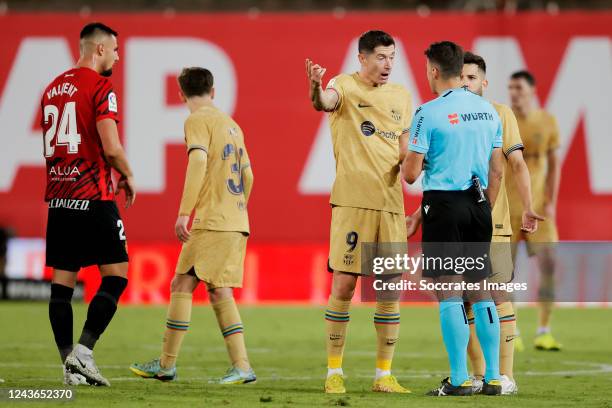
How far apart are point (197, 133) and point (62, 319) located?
159 cm

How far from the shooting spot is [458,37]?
1883 centimetres

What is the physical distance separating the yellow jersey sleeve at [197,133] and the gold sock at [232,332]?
112 cm

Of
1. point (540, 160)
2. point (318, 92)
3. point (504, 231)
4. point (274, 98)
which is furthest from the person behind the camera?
point (274, 98)

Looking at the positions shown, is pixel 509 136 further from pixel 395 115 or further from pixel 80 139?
pixel 80 139

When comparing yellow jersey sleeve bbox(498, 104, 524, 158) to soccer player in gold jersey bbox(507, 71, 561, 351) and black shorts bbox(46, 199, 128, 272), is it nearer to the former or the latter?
black shorts bbox(46, 199, 128, 272)

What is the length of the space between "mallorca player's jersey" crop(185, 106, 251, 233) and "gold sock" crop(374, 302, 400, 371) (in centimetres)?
125

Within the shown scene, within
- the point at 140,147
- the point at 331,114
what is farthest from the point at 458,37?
the point at 331,114

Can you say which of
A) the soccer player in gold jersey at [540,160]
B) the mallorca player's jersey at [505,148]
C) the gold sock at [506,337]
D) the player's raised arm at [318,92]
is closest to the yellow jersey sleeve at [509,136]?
the mallorca player's jersey at [505,148]

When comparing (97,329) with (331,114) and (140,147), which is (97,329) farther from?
(140,147)

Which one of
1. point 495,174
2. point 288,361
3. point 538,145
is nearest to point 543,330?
point 538,145

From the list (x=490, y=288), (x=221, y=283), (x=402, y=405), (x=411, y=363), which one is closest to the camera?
(x=402, y=405)

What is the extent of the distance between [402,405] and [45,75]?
42.1ft

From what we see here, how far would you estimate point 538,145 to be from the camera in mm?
11867

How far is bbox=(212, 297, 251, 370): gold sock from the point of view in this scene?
27.8 feet
